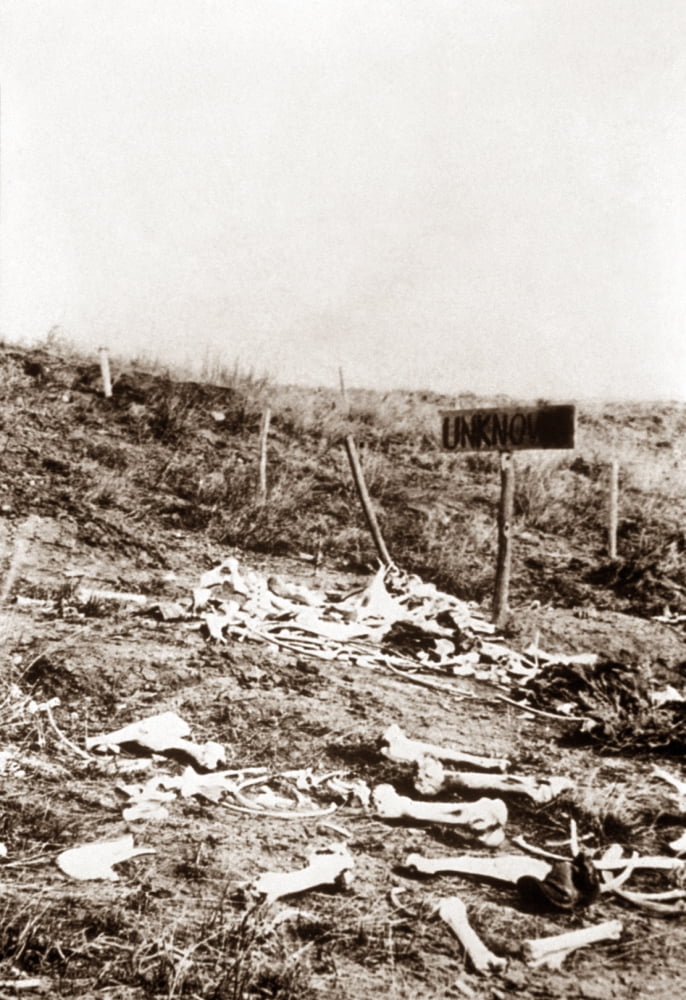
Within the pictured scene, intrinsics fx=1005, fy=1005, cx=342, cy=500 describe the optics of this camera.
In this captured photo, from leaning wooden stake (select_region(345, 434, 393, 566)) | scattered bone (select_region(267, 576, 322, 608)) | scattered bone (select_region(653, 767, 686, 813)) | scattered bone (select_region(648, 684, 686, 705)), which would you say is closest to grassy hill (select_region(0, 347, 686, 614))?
leaning wooden stake (select_region(345, 434, 393, 566))

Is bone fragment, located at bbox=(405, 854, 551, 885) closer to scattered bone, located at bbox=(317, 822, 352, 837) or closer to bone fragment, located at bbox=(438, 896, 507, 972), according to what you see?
bone fragment, located at bbox=(438, 896, 507, 972)

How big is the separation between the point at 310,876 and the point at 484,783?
121 centimetres

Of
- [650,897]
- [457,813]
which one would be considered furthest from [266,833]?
[650,897]

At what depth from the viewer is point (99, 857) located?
398 centimetres

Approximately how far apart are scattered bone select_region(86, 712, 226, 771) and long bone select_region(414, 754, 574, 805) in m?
1.04

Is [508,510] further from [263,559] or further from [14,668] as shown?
[14,668]

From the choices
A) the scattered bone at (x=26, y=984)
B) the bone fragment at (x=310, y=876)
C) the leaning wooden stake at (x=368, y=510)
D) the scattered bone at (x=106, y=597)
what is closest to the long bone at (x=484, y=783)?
the bone fragment at (x=310, y=876)

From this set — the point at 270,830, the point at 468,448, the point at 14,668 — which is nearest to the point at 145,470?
the point at 468,448

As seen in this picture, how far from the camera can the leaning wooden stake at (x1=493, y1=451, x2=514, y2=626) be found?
786cm

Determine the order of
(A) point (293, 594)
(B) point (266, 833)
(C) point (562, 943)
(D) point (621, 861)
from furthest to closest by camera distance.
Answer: (A) point (293, 594) < (B) point (266, 833) < (D) point (621, 861) < (C) point (562, 943)

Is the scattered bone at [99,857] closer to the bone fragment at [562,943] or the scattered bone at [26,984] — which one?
the scattered bone at [26,984]

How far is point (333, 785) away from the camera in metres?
4.85

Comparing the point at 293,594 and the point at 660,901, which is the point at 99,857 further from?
the point at 293,594

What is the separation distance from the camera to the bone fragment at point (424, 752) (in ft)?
16.7
